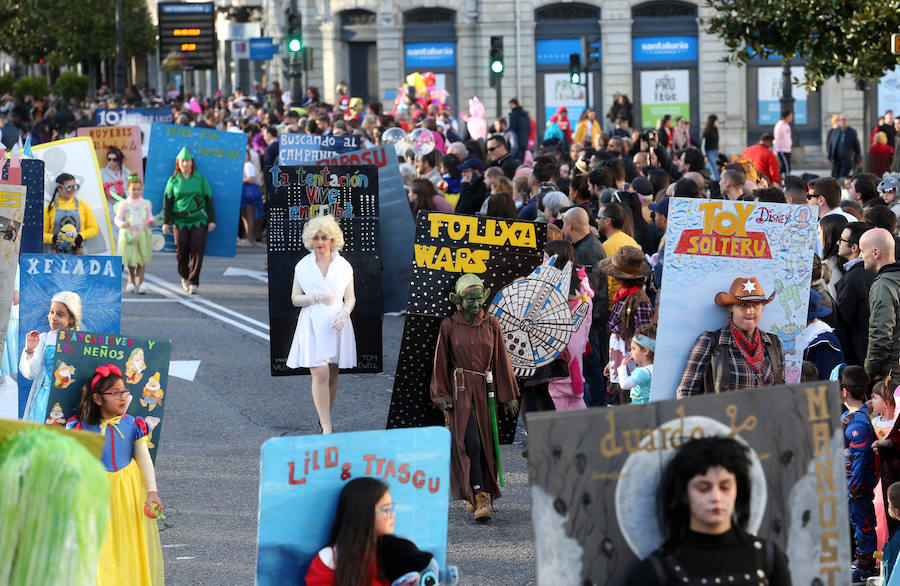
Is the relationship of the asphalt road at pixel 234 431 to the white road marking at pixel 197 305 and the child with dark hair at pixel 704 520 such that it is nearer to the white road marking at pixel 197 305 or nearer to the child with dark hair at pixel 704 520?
the white road marking at pixel 197 305

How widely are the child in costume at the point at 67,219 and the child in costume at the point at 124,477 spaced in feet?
23.5

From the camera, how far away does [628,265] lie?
9.42 metres

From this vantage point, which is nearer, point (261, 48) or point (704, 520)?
point (704, 520)

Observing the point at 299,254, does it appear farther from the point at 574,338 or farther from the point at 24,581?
the point at 24,581

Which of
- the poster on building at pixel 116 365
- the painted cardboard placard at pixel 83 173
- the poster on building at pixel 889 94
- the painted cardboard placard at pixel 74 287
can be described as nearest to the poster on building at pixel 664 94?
the poster on building at pixel 889 94

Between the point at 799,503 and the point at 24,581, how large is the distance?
221cm

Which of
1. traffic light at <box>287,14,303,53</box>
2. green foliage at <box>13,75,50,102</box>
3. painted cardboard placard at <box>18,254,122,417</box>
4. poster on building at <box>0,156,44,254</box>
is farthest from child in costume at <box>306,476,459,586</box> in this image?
green foliage at <box>13,75,50,102</box>

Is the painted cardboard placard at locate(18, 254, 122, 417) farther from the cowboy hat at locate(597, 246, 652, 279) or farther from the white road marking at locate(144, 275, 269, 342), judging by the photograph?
the white road marking at locate(144, 275, 269, 342)

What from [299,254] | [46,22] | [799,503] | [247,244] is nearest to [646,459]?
[799,503]

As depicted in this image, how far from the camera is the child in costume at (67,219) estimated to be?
45.4 ft

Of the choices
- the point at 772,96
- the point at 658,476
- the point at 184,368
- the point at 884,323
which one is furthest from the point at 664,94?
the point at 658,476

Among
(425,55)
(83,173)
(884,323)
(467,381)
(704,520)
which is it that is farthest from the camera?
(425,55)

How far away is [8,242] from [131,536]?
2.69 meters

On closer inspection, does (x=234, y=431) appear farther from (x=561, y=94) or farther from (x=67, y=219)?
(x=561, y=94)
